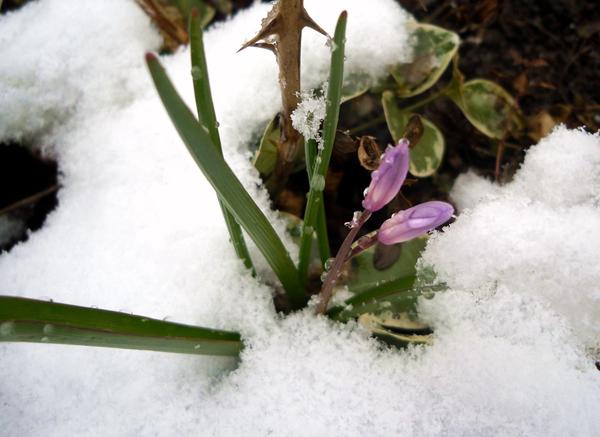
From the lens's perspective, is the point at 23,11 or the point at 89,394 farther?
the point at 23,11

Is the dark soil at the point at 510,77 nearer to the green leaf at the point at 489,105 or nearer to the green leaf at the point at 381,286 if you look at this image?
the green leaf at the point at 489,105

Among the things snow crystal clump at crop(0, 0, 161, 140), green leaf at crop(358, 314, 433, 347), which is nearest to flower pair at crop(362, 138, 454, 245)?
green leaf at crop(358, 314, 433, 347)

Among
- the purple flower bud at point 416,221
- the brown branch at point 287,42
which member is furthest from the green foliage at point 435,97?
the purple flower bud at point 416,221

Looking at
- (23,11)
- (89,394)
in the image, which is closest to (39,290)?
(89,394)

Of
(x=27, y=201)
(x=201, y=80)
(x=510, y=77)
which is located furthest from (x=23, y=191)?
(x=510, y=77)

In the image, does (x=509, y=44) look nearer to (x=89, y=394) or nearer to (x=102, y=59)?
(x=102, y=59)

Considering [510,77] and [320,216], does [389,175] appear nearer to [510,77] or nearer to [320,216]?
[320,216]
